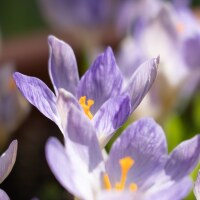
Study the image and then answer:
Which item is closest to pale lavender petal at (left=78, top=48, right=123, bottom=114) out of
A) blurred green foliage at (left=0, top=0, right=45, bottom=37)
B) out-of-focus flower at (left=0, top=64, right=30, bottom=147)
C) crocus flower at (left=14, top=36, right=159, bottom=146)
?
crocus flower at (left=14, top=36, right=159, bottom=146)

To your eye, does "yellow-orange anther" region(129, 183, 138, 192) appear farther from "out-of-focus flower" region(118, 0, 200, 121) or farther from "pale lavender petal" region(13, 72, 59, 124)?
"out-of-focus flower" region(118, 0, 200, 121)

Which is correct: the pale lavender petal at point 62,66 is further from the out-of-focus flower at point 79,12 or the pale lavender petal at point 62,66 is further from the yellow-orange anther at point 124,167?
the out-of-focus flower at point 79,12

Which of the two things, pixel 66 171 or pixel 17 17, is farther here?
pixel 17 17

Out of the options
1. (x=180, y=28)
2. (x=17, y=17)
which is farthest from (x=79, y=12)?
(x=17, y=17)

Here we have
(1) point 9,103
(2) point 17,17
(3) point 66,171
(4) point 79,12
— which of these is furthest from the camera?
(2) point 17,17

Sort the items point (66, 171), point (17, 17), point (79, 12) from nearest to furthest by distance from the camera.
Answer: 1. point (66, 171)
2. point (79, 12)
3. point (17, 17)

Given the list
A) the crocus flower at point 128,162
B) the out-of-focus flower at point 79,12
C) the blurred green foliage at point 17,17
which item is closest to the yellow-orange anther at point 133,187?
the crocus flower at point 128,162

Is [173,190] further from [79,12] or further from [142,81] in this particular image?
[79,12]

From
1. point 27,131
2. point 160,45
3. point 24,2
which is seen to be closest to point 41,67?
point 27,131

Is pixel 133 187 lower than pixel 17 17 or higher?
higher
